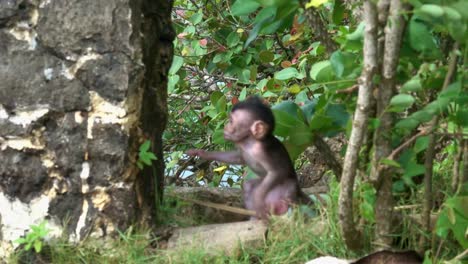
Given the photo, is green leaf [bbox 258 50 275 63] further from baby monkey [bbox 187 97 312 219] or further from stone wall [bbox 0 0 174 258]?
stone wall [bbox 0 0 174 258]

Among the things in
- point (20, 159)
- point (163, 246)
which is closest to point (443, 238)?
point (163, 246)

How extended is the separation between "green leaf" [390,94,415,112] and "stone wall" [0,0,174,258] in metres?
1.20

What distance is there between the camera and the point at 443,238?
11.3ft

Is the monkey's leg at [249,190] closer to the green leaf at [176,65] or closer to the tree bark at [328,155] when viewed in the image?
the tree bark at [328,155]

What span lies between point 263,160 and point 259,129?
15cm

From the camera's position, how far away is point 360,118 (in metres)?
3.09

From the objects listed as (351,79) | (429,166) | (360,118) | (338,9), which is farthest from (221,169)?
(360,118)

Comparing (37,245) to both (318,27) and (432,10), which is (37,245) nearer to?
(318,27)

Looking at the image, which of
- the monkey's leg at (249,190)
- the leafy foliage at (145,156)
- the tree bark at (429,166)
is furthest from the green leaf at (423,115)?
the monkey's leg at (249,190)

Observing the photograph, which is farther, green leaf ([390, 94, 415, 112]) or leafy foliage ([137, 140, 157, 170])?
leafy foliage ([137, 140, 157, 170])

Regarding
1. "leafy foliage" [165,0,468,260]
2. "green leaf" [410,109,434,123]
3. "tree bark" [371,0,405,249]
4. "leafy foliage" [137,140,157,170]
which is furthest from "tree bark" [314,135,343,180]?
"green leaf" [410,109,434,123]

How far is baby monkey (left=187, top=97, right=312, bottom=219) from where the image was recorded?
432 cm

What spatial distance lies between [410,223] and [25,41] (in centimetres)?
177

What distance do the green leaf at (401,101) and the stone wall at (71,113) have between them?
1.20 meters
